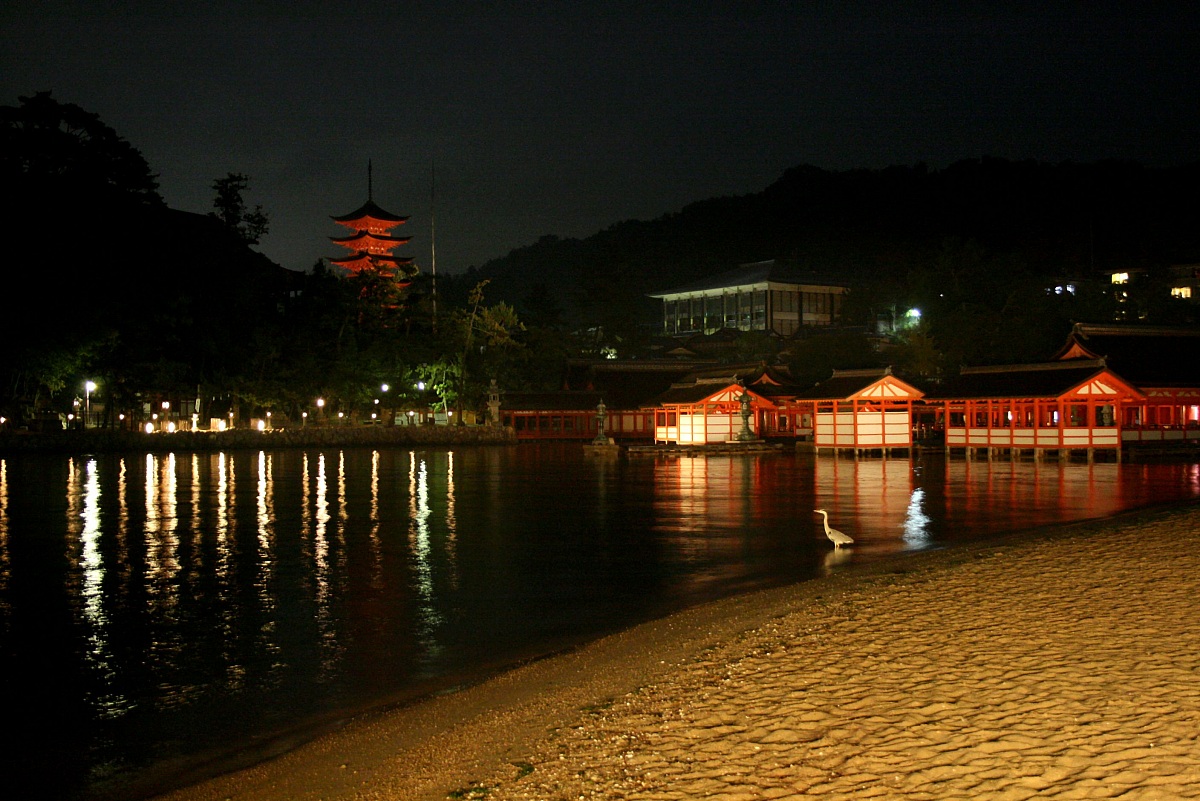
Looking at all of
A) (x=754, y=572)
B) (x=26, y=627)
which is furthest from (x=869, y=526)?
(x=26, y=627)

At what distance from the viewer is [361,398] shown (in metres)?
55.3

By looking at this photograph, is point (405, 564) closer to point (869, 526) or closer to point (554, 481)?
point (869, 526)

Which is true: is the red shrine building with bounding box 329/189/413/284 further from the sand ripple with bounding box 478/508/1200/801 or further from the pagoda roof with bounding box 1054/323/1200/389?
the sand ripple with bounding box 478/508/1200/801

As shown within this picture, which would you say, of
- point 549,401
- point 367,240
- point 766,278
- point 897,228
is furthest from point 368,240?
point 897,228

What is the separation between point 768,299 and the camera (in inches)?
2894

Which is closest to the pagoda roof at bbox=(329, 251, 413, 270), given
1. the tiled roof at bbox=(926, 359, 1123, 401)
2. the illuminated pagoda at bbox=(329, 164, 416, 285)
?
the illuminated pagoda at bbox=(329, 164, 416, 285)

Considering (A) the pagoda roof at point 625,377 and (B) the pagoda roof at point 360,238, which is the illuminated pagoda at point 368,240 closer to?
(B) the pagoda roof at point 360,238

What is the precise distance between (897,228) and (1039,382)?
83.4m

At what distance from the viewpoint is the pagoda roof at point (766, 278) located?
73.8m

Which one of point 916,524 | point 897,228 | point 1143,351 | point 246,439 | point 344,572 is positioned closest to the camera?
point 344,572

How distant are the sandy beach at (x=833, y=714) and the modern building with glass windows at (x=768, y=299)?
63.9 metres

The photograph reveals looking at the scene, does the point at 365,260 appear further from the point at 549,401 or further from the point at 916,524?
the point at 916,524

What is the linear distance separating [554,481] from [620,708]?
22401 mm

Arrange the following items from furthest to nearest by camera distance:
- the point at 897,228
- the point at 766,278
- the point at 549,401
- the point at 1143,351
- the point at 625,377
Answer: the point at 897,228 < the point at 766,278 < the point at 625,377 < the point at 549,401 < the point at 1143,351
